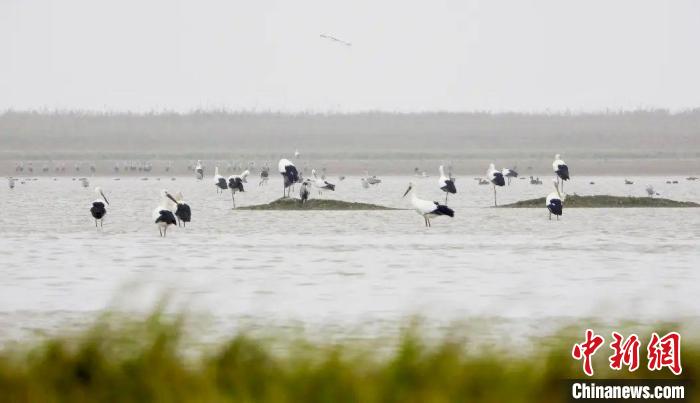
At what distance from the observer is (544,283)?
1418 cm

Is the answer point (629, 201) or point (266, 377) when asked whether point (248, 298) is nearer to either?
point (266, 377)

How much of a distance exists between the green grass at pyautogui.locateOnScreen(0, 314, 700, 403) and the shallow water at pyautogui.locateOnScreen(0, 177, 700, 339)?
30.9 inches

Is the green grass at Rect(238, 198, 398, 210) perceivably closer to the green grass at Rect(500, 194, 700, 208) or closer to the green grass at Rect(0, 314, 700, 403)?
the green grass at Rect(500, 194, 700, 208)

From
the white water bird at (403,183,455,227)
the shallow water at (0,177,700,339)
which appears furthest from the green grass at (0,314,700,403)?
the white water bird at (403,183,455,227)

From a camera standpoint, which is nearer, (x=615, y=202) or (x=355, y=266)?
(x=355, y=266)

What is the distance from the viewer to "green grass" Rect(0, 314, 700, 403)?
6953mm

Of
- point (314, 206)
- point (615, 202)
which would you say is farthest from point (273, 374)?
point (615, 202)

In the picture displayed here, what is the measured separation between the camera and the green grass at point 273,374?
22.8 feet

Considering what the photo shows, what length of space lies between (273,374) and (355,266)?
Answer: 8728mm

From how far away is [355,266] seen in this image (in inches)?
635

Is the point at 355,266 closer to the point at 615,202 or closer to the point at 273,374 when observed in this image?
the point at 273,374

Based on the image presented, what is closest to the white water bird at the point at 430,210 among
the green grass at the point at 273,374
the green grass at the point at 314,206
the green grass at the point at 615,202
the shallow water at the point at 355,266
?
the shallow water at the point at 355,266

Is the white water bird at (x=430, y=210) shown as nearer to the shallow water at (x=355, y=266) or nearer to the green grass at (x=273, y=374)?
the shallow water at (x=355, y=266)

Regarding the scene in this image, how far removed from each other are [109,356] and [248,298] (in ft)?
16.2
